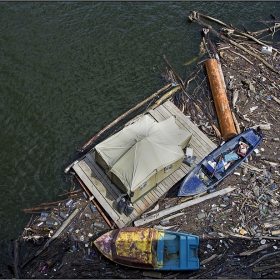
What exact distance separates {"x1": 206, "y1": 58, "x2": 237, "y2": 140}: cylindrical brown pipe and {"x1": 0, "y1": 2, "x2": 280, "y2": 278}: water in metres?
1.74

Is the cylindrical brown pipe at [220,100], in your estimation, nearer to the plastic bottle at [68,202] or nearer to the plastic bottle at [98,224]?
the plastic bottle at [98,224]

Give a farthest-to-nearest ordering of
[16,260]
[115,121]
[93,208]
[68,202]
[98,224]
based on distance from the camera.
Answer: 1. [115,121]
2. [68,202]
3. [93,208]
4. [98,224]
5. [16,260]

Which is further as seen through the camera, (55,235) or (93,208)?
(93,208)

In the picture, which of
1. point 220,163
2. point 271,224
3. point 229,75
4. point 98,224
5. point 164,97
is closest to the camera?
point 271,224

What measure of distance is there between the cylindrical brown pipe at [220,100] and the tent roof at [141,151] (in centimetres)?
288

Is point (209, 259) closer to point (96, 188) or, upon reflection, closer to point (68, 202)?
point (96, 188)

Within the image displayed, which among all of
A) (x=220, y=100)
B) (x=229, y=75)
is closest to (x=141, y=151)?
(x=220, y=100)

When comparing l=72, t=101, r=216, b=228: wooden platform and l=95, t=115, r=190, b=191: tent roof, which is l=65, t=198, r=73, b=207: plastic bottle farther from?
l=95, t=115, r=190, b=191: tent roof

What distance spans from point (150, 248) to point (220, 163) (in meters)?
5.86

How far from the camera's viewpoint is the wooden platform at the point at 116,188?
621 inches

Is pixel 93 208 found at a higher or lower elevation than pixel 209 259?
higher

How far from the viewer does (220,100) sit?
19328 millimetres

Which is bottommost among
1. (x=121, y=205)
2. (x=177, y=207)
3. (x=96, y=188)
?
(x=177, y=207)

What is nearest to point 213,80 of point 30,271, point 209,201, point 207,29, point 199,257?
point 207,29
